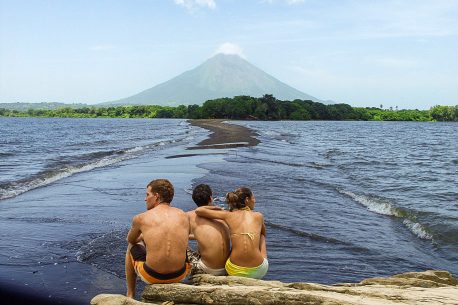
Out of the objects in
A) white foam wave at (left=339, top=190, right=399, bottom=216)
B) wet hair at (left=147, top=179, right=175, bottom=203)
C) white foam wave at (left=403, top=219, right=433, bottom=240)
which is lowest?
white foam wave at (left=403, top=219, right=433, bottom=240)

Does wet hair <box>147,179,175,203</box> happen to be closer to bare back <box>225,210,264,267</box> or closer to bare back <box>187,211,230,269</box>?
bare back <box>187,211,230,269</box>

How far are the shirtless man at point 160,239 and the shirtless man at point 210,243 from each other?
Result: 1.20 feet

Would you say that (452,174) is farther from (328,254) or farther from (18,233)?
(18,233)

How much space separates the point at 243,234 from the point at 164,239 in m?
1.13

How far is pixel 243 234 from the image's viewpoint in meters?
6.41

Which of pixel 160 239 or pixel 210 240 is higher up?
pixel 160 239

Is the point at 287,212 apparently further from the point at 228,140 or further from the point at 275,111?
the point at 275,111

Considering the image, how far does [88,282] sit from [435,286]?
509cm

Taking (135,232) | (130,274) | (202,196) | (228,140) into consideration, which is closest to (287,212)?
(202,196)

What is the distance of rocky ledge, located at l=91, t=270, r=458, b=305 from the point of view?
16.5 ft

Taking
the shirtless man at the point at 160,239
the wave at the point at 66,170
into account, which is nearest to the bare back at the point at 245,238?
the shirtless man at the point at 160,239

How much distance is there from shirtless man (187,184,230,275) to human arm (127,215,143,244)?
0.78 metres

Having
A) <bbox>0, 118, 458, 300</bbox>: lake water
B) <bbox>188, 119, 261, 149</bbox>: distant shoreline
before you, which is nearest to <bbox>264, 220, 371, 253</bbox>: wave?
<bbox>0, 118, 458, 300</bbox>: lake water

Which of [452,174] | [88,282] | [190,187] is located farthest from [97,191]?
[452,174]
